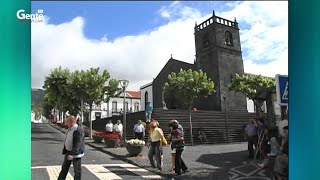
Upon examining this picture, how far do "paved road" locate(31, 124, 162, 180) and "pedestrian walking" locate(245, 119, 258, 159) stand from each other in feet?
8.95

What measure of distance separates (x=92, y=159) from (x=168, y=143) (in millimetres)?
1860

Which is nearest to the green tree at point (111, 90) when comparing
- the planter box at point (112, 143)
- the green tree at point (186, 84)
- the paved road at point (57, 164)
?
the planter box at point (112, 143)

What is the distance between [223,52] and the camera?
21406mm

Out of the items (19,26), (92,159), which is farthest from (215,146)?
(19,26)

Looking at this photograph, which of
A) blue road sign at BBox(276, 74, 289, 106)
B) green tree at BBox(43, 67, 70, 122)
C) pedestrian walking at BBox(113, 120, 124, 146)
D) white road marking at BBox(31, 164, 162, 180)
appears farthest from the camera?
pedestrian walking at BBox(113, 120, 124, 146)

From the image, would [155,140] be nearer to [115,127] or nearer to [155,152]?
[155,152]

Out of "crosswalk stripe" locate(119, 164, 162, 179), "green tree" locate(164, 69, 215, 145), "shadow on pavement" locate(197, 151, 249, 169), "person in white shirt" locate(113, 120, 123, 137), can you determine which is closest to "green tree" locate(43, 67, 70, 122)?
"crosswalk stripe" locate(119, 164, 162, 179)

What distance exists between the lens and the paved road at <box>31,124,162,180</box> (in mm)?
7254

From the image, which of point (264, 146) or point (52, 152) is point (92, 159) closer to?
point (52, 152)

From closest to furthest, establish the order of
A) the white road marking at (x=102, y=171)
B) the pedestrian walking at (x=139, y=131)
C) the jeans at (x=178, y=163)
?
the white road marking at (x=102, y=171) < the jeans at (x=178, y=163) < the pedestrian walking at (x=139, y=131)

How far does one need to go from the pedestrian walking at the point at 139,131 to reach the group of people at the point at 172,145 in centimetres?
177

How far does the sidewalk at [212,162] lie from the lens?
796cm

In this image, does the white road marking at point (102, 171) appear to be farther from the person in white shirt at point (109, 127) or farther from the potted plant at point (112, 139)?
the person in white shirt at point (109, 127)

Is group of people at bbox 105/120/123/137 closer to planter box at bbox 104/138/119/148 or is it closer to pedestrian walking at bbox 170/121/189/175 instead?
planter box at bbox 104/138/119/148
